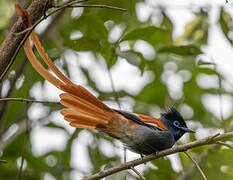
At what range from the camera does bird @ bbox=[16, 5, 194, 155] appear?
2285 millimetres

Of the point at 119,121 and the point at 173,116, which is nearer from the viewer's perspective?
the point at 119,121

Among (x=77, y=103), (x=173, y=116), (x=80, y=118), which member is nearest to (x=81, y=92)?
(x=77, y=103)

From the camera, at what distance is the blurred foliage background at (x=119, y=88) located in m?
2.98

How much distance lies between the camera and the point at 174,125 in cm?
308

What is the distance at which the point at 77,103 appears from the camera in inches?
92.7

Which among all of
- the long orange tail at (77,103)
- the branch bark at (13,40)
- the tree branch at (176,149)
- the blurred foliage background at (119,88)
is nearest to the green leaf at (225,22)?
the blurred foliage background at (119,88)

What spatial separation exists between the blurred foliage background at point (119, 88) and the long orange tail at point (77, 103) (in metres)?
0.26

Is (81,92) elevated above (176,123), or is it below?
above

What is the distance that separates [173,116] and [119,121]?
52cm

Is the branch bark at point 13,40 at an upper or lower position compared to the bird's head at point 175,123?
upper

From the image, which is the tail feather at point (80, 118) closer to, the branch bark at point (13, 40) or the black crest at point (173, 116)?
the branch bark at point (13, 40)

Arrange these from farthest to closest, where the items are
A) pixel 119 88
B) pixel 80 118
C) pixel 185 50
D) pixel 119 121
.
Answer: pixel 119 88 → pixel 185 50 → pixel 119 121 → pixel 80 118

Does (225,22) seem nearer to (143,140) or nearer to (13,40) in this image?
(143,140)

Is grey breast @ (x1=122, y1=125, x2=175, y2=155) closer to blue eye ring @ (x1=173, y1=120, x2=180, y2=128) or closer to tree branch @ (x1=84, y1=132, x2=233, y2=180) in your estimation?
blue eye ring @ (x1=173, y1=120, x2=180, y2=128)
